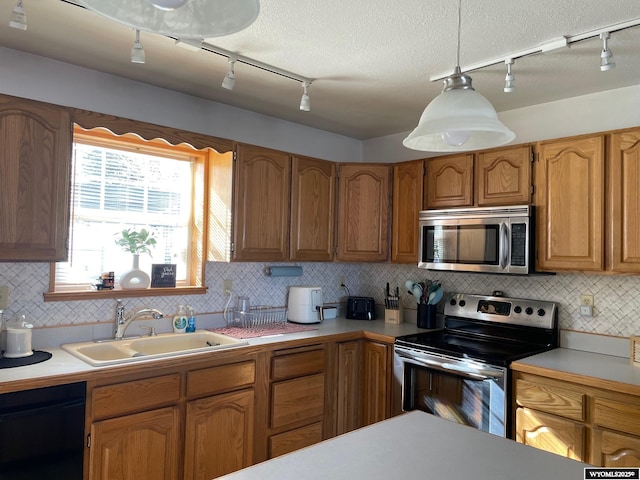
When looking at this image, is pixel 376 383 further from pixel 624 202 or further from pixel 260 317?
pixel 624 202

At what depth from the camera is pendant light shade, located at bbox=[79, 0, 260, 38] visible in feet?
3.08

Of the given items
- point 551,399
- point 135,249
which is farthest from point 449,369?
point 135,249

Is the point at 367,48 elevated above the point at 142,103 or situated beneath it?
elevated above

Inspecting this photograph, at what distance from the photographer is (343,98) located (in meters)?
3.05

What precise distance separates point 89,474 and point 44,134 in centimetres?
159

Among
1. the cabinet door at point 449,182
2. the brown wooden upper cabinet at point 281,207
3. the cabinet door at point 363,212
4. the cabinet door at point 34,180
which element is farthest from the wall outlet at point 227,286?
Answer: the cabinet door at point 449,182

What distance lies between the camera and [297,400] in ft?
9.69

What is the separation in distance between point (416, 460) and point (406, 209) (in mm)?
2436

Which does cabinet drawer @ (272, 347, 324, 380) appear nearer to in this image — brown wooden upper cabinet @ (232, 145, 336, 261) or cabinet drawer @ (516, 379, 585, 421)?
brown wooden upper cabinet @ (232, 145, 336, 261)

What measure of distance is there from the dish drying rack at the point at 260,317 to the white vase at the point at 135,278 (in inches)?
27.1

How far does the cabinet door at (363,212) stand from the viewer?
11.7 feet

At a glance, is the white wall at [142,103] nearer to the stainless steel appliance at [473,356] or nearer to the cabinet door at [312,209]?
the cabinet door at [312,209]

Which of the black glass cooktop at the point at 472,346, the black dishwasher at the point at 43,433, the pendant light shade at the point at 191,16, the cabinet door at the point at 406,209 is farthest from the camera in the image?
the cabinet door at the point at 406,209

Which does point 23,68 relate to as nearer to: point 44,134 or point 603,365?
point 44,134
